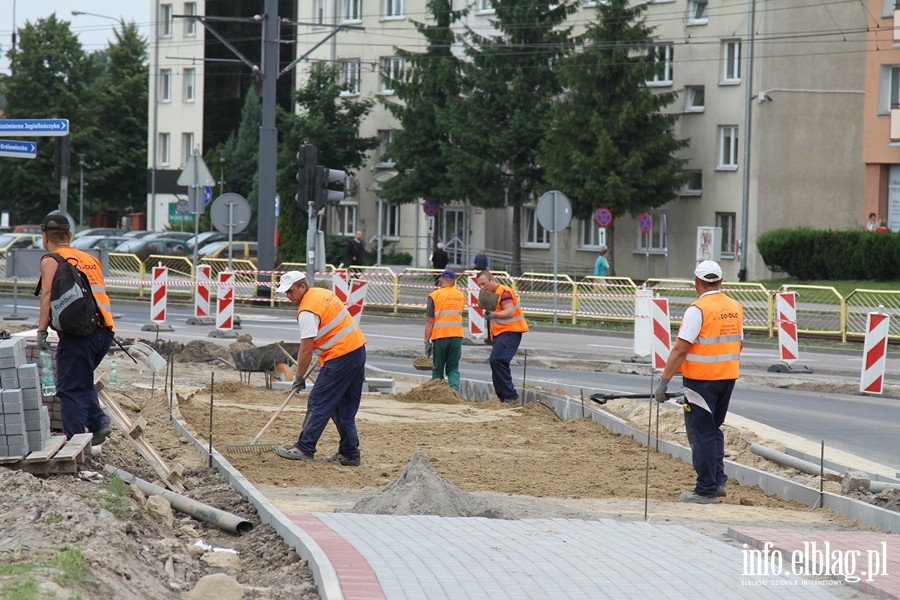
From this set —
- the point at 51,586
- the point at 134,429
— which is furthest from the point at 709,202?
the point at 51,586

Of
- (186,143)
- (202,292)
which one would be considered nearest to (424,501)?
(202,292)

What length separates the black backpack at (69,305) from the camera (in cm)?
997

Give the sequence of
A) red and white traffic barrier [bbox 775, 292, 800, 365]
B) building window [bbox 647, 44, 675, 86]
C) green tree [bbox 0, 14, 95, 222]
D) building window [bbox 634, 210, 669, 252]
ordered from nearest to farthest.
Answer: red and white traffic barrier [bbox 775, 292, 800, 365]
building window [bbox 647, 44, 675, 86]
building window [bbox 634, 210, 669, 252]
green tree [bbox 0, 14, 95, 222]

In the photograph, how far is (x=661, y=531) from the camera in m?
8.30

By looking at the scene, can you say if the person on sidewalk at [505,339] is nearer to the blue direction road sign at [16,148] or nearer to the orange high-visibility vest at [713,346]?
the orange high-visibility vest at [713,346]

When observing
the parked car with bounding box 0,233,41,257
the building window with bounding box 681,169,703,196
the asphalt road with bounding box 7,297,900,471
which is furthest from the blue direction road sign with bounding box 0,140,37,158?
the building window with bounding box 681,169,703,196

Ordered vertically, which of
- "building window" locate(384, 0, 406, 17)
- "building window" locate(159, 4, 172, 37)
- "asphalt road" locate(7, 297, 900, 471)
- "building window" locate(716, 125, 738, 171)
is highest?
"building window" locate(159, 4, 172, 37)

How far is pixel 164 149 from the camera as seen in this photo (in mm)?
71812

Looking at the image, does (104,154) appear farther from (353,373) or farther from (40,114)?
(353,373)

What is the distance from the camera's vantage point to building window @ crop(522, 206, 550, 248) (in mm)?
52906

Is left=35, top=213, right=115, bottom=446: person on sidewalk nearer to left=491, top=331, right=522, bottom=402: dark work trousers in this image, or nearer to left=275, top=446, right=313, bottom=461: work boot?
left=275, top=446, right=313, bottom=461: work boot

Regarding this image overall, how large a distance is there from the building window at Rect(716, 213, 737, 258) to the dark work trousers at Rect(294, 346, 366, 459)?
3611 cm

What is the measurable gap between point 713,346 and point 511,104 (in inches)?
1514

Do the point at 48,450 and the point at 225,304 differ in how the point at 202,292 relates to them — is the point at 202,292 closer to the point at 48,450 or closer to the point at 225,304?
the point at 225,304
